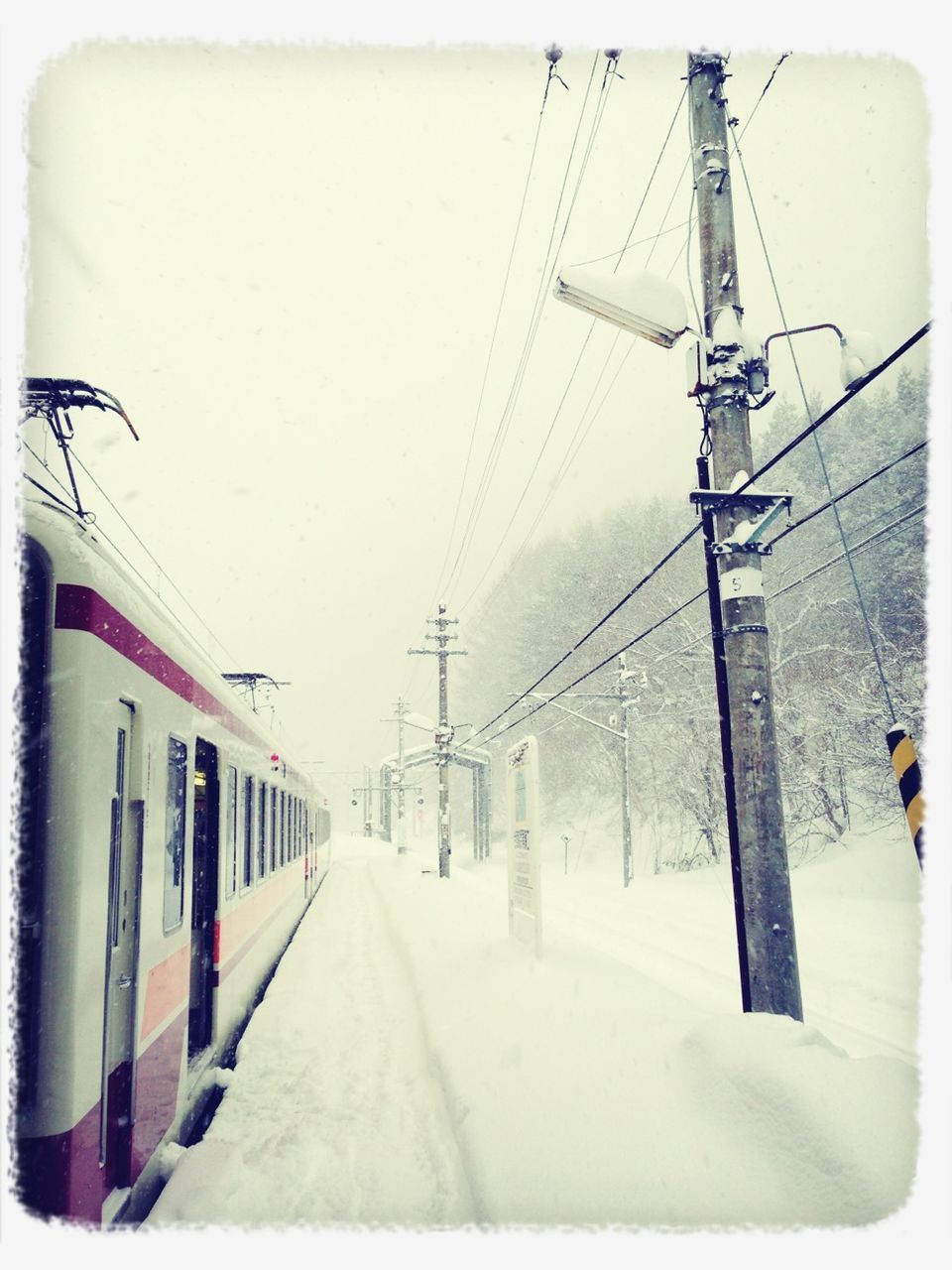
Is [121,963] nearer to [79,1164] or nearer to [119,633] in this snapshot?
[79,1164]

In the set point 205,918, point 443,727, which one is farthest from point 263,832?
point 443,727

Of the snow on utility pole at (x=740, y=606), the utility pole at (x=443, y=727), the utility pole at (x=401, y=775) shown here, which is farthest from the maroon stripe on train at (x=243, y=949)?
the utility pole at (x=401, y=775)

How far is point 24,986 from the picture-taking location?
2.75 meters

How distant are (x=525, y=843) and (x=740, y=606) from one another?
183 inches

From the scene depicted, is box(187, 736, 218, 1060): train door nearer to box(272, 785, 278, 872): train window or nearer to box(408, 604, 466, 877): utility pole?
box(272, 785, 278, 872): train window

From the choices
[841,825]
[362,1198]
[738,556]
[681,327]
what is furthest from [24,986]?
[841,825]

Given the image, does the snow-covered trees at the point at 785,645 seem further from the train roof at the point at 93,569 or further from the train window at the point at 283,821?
the train roof at the point at 93,569

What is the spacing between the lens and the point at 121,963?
3.40 metres

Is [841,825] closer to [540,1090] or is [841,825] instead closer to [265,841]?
[265,841]

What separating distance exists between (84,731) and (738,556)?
4.29 m

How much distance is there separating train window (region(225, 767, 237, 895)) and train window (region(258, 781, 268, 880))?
1584 mm

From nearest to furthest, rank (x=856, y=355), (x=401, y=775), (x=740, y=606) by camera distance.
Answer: (x=856, y=355), (x=740, y=606), (x=401, y=775)

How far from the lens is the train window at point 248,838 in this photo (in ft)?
22.9

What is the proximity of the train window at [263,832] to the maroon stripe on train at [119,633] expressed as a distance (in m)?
3.28
